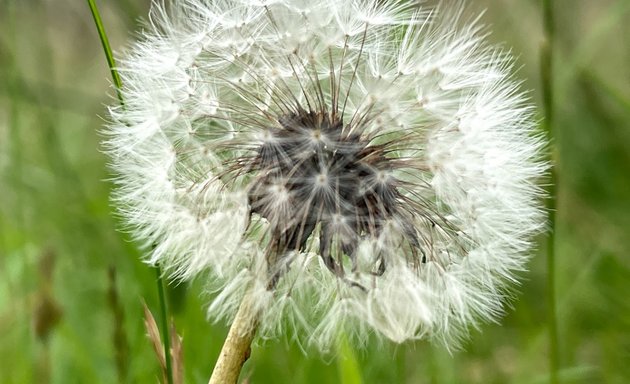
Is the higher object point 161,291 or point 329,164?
point 329,164

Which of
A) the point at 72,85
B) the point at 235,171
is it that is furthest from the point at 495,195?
the point at 72,85

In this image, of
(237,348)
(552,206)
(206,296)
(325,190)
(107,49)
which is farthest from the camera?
(552,206)

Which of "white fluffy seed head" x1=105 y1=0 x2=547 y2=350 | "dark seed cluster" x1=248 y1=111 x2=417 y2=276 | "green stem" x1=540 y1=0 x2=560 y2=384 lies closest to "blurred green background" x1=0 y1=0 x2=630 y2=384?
"green stem" x1=540 y1=0 x2=560 y2=384

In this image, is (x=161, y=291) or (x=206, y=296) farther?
(x=206, y=296)

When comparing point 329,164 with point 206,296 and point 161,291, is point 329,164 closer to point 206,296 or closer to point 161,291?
point 161,291

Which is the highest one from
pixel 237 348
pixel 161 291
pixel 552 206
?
pixel 552 206

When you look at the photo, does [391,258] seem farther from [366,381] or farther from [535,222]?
[366,381]

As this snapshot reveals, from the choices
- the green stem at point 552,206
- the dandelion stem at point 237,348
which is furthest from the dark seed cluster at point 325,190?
the green stem at point 552,206

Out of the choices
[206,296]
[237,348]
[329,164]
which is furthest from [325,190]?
[206,296]
